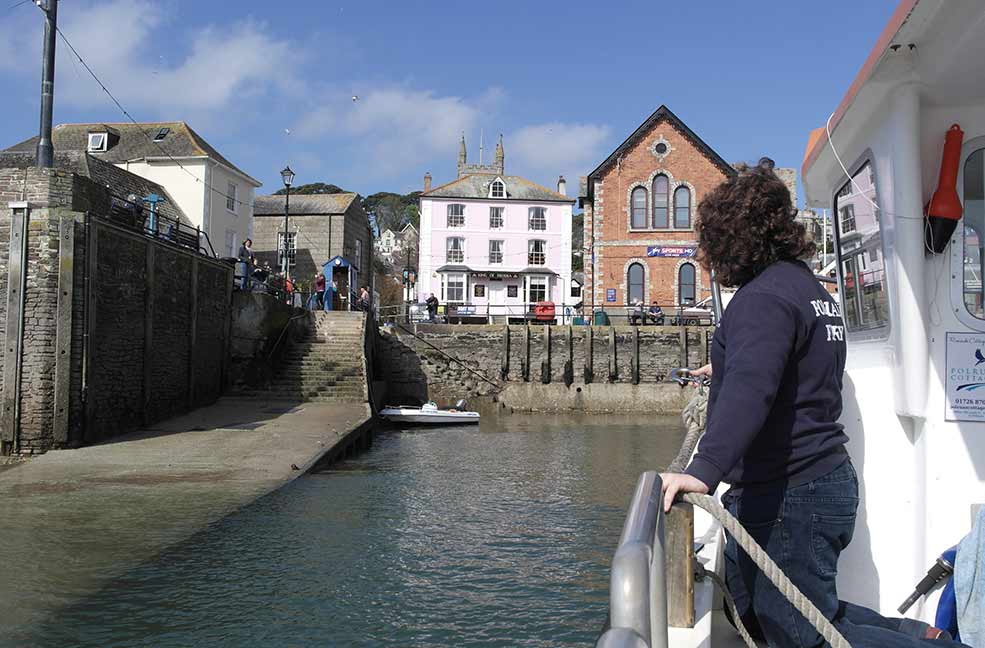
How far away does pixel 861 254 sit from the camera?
151 inches

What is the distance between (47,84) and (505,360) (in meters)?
18.2

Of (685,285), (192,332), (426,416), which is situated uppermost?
(685,285)

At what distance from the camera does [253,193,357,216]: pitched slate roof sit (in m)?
44.7

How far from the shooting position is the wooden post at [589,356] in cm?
2834

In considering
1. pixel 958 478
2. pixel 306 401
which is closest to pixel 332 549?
pixel 958 478

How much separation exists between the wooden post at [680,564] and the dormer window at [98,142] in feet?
124

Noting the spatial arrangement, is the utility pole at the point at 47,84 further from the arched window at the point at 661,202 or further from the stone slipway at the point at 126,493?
the arched window at the point at 661,202

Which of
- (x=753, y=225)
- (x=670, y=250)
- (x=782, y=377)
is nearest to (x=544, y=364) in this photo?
(x=670, y=250)

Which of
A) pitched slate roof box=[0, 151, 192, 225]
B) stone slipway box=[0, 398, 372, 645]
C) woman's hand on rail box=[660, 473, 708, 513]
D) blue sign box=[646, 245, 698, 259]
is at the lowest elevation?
stone slipway box=[0, 398, 372, 645]

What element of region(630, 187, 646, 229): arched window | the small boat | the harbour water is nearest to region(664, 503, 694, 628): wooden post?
the harbour water

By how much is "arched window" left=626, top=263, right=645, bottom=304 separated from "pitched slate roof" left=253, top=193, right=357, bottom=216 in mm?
17850

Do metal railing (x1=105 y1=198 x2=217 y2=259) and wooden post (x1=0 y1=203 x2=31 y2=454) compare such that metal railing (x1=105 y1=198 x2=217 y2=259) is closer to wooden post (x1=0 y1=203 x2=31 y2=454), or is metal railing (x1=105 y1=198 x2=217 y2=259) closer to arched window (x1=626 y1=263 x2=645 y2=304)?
wooden post (x1=0 y1=203 x2=31 y2=454)

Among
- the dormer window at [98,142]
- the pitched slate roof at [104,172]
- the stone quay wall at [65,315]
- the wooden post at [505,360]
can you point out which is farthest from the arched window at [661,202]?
the stone quay wall at [65,315]

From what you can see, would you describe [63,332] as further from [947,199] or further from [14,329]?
[947,199]
